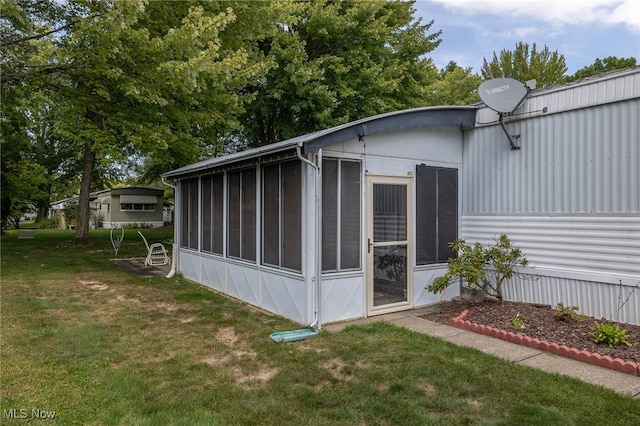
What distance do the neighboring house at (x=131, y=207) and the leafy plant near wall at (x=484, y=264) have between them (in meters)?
24.9

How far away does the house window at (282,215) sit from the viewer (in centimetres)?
515

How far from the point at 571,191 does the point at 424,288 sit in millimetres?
2354

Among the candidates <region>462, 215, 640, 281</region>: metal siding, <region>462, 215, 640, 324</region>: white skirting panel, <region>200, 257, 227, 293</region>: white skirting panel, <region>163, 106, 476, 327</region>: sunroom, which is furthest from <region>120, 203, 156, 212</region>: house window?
<region>462, 215, 640, 324</region>: white skirting panel

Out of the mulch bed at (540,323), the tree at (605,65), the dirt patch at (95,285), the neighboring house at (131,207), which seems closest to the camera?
the mulch bed at (540,323)

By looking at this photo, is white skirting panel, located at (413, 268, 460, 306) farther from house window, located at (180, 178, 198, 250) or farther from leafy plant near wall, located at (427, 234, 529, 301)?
house window, located at (180, 178, 198, 250)

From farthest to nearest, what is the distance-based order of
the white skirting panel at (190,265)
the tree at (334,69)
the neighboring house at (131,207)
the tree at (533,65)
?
the neighboring house at (131,207), the tree at (533,65), the tree at (334,69), the white skirting panel at (190,265)

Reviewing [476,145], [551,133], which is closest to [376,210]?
[476,145]

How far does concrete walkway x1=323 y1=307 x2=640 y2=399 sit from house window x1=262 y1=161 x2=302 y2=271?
3.57ft

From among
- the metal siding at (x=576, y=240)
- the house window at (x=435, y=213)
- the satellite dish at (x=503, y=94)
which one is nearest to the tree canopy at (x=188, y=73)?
the house window at (x=435, y=213)

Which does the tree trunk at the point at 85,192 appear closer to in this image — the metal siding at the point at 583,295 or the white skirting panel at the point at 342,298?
the white skirting panel at the point at 342,298

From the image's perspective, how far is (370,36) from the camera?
42.8 feet

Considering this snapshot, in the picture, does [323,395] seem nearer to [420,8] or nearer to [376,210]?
[376,210]

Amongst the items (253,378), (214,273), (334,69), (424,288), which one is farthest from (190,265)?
(334,69)

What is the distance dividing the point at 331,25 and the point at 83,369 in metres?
11.8
